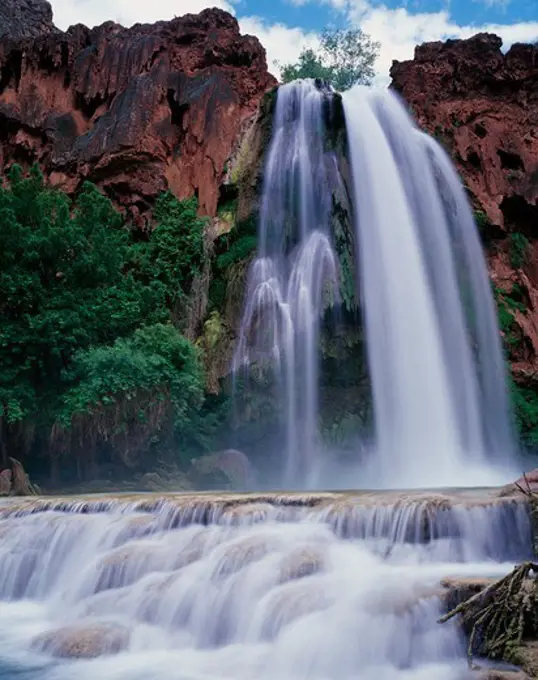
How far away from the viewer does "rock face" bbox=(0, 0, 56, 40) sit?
42.4m

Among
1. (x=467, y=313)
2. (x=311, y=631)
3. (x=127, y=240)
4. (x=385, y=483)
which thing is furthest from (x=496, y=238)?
(x=311, y=631)

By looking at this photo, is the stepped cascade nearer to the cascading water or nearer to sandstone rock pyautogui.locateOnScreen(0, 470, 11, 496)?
the cascading water

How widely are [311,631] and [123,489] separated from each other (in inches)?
454

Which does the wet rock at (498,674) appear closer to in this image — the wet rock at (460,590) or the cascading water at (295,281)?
the wet rock at (460,590)

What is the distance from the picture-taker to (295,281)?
20094 millimetres

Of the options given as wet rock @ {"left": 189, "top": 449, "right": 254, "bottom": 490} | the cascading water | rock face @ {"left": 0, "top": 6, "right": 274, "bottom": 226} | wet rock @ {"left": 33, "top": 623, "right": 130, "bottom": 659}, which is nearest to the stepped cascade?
the cascading water

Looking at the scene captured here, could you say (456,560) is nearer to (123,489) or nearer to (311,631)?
(311,631)

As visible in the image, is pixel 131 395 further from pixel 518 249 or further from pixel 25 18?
pixel 25 18

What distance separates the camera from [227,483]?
1798cm

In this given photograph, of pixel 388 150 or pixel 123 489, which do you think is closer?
pixel 123 489

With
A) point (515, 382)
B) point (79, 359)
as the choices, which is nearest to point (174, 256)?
point (79, 359)

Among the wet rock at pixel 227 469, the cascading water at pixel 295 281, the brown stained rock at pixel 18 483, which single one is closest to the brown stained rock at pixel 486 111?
the cascading water at pixel 295 281

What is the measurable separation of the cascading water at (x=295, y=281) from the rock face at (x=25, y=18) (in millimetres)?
27668

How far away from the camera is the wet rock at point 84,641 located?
23.6ft
